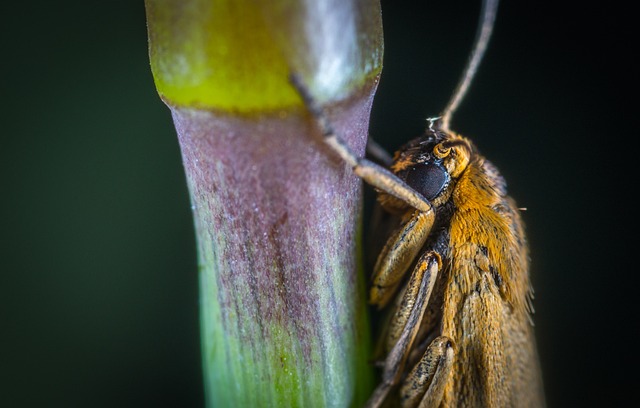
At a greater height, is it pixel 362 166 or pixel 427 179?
pixel 427 179

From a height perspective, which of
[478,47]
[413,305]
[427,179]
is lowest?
[413,305]

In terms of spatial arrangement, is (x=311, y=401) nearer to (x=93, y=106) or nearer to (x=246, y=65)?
(x=246, y=65)

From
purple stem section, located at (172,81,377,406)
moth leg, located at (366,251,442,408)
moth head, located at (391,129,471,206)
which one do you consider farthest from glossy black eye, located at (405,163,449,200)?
purple stem section, located at (172,81,377,406)

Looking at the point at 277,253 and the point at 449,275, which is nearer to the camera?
the point at 277,253

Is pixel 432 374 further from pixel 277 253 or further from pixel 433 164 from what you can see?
pixel 277 253

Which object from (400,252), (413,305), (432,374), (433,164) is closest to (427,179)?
(433,164)

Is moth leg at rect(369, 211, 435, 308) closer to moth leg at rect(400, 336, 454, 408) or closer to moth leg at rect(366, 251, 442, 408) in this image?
moth leg at rect(366, 251, 442, 408)
